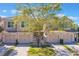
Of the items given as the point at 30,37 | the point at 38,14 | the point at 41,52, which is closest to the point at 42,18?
the point at 38,14

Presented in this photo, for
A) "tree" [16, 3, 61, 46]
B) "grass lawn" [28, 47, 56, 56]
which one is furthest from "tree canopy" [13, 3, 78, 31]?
"grass lawn" [28, 47, 56, 56]

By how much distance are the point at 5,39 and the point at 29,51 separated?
571 millimetres

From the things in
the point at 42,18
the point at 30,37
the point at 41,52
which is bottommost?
the point at 41,52

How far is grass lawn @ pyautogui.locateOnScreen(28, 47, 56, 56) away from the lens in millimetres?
7367

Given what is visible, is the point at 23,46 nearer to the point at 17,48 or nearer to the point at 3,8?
the point at 17,48

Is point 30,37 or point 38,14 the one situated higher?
point 38,14

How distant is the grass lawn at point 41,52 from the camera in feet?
24.2

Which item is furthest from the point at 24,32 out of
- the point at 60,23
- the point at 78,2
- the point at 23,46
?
the point at 78,2

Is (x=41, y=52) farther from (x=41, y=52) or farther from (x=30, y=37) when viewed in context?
(x=30, y=37)

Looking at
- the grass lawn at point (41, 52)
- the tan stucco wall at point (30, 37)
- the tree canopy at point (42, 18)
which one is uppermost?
the tree canopy at point (42, 18)

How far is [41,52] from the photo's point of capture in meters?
7.41

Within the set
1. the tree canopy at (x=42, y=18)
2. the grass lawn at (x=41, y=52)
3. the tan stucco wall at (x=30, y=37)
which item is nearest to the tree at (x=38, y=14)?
the tree canopy at (x=42, y=18)

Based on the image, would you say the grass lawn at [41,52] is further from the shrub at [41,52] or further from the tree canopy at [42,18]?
the tree canopy at [42,18]

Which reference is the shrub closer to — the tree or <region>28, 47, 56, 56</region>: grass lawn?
<region>28, 47, 56, 56</region>: grass lawn
